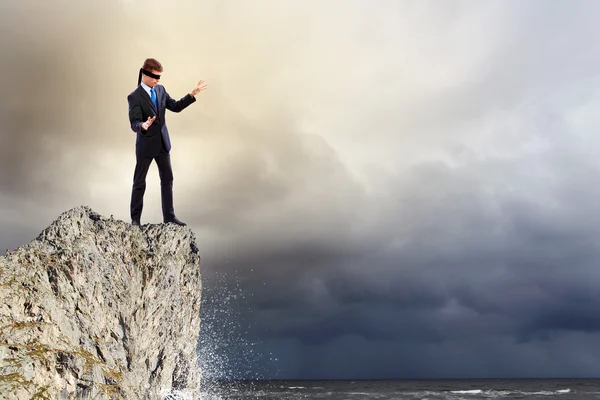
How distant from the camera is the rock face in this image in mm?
8438

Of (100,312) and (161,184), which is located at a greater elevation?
(161,184)

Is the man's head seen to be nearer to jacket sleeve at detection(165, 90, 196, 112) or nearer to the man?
the man

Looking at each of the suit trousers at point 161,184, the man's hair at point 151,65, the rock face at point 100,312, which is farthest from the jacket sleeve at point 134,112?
the rock face at point 100,312

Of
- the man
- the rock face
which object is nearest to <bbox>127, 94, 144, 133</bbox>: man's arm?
the man

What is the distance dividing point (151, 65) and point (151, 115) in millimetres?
1256

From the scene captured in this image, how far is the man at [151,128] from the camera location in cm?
1203

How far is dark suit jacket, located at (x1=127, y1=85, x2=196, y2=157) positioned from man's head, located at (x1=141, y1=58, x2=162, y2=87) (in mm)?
240

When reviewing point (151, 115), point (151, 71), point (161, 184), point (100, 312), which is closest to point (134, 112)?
point (151, 115)

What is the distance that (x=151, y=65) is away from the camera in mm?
12117

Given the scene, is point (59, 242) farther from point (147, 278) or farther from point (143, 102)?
point (143, 102)

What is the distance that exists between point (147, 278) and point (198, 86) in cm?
557

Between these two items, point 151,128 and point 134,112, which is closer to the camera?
point 134,112

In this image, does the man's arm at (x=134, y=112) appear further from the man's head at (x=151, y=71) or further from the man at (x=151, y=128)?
the man's head at (x=151, y=71)

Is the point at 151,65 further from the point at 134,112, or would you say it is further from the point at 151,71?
the point at 134,112
